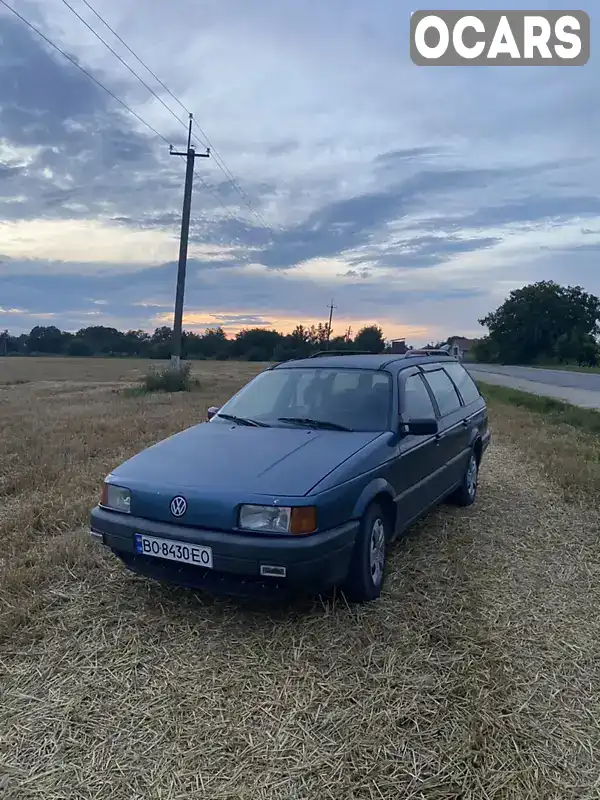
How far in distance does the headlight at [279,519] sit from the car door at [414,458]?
3.27 ft

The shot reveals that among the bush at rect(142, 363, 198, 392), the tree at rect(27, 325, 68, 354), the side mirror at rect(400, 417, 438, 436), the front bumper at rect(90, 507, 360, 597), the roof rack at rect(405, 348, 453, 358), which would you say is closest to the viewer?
the front bumper at rect(90, 507, 360, 597)

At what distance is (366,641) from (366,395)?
180 centimetres

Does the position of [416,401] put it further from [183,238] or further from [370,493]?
[183,238]

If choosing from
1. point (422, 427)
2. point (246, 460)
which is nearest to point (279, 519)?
point (246, 460)

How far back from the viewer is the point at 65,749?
242 centimetres

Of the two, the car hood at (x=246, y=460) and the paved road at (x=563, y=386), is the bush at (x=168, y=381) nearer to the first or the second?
the paved road at (x=563, y=386)

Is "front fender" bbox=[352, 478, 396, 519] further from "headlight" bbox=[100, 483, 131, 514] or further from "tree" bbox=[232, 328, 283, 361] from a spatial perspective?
"tree" bbox=[232, 328, 283, 361]

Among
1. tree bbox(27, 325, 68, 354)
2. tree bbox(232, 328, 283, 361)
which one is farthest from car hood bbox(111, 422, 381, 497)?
tree bbox(27, 325, 68, 354)

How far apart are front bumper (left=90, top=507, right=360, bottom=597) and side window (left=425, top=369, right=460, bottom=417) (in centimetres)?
217

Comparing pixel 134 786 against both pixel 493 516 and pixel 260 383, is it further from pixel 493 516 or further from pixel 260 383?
pixel 493 516

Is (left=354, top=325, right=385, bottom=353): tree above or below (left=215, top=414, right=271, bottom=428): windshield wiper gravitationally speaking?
above

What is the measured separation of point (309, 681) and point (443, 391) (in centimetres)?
322

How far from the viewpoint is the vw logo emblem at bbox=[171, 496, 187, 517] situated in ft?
10.6

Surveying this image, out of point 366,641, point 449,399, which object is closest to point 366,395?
point 449,399
